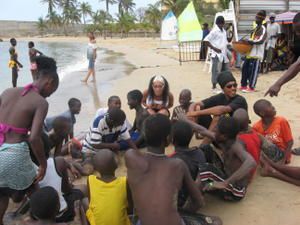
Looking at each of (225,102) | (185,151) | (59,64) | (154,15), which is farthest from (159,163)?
(154,15)

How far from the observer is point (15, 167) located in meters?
3.10

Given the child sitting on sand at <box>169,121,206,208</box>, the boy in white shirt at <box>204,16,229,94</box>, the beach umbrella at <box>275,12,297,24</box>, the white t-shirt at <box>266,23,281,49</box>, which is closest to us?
the child sitting on sand at <box>169,121,206,208</box>

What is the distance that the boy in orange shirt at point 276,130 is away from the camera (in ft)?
14.2

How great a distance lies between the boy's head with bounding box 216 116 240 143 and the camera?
355 cm

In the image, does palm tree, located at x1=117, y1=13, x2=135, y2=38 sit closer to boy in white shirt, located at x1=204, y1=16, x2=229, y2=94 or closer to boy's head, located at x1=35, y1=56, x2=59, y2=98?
boy in white shirt, located at x1=204, y1=16, x2=229, y2=94

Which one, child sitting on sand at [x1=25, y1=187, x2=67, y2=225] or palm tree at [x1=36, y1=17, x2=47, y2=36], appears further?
palm tree at [x1=36, y1=17, x2=47, y2=36]

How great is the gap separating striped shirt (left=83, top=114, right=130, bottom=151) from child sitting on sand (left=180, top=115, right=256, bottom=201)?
1.29 meters

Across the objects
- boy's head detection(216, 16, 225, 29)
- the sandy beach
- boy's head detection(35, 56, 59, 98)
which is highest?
boy's head detection(216, 16, 225, 29)

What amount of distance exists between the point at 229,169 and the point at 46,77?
6.03 feet

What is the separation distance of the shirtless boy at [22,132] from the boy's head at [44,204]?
1.60 feet

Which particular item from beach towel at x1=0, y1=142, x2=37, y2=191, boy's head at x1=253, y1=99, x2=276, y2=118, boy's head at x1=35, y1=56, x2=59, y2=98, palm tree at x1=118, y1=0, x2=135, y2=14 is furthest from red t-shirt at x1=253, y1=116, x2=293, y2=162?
palm tree at x1=118, y1=0, x2=135, y2=14

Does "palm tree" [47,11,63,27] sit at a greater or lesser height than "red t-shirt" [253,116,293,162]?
greater

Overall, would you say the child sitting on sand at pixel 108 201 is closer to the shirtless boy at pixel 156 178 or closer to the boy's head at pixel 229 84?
the shirtless boy at pixel 156 178

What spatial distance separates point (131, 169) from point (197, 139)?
9.31 ft
